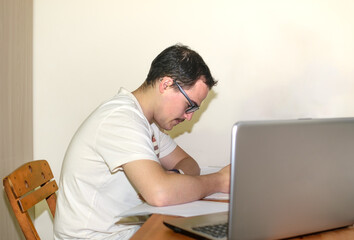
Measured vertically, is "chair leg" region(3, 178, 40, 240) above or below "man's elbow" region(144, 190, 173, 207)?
below

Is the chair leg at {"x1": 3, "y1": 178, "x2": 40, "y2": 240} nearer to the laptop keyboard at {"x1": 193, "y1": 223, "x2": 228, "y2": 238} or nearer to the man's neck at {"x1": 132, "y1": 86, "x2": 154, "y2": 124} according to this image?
the man's neck at {"x1": 132, "y1": 86, "x2": 154, "y2": 124}

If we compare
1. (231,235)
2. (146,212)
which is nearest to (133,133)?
(146,212)

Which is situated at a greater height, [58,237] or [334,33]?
[334,33]

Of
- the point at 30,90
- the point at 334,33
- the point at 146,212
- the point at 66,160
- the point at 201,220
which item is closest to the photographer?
the point at 201,220

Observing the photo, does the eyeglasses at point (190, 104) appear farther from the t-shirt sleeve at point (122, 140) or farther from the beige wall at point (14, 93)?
the beige wall at point (14, 93)

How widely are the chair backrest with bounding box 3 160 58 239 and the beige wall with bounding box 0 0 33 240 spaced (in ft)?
1.73

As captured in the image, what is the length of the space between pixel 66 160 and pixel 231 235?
84cm

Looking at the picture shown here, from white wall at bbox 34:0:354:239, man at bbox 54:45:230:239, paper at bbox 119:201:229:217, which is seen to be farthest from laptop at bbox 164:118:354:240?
white wall at bbox 34:0:354:239

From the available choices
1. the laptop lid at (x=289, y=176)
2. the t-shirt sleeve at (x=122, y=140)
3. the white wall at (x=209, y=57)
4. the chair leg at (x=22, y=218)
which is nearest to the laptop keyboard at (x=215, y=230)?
the laptop lid at (x=289, y=176)

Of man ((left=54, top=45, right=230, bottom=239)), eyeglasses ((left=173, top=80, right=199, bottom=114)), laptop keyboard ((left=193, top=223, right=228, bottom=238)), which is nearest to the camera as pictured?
laptop keyboard ((left=193, top=223, right=228, bottom=238))

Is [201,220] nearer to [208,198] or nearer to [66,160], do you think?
[208,198]

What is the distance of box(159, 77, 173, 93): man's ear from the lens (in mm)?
1679

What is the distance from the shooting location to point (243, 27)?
2.34 meters

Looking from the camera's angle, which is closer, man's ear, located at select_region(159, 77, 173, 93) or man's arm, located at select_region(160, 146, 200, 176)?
man's ear, located at select_region(159, 77, 173, 93)
